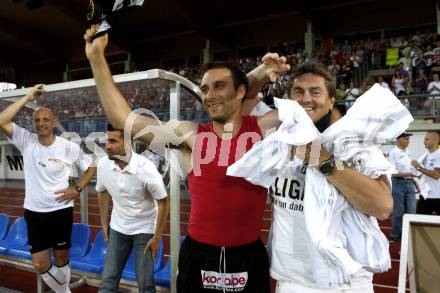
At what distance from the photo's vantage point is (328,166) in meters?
1.47

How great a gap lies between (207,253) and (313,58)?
17.2m

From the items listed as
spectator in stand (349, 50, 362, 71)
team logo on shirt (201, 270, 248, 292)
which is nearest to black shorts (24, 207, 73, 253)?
team logo on shirt (201, 270, 248, 292)

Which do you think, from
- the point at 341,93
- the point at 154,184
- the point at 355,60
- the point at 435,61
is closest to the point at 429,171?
the point at 154,184

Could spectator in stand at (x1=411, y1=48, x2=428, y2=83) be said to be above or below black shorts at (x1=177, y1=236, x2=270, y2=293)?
above

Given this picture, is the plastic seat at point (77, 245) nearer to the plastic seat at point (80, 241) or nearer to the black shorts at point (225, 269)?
the plastic seat at point (80, 241)

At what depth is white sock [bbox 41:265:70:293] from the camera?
3979 mm

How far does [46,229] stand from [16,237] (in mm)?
1683

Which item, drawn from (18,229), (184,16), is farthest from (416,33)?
(18,229)

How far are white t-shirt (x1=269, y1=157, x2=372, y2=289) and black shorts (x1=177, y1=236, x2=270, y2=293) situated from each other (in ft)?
0.40

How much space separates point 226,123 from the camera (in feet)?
6.88

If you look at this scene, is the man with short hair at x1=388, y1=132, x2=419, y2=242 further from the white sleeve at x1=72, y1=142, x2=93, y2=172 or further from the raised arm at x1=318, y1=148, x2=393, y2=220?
the raised arm at x1=318, y1=148, x2=393, y2=220

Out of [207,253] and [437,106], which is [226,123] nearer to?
[207,253]

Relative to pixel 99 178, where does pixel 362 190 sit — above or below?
above

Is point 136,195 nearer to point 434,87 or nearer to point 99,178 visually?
point 99,178
